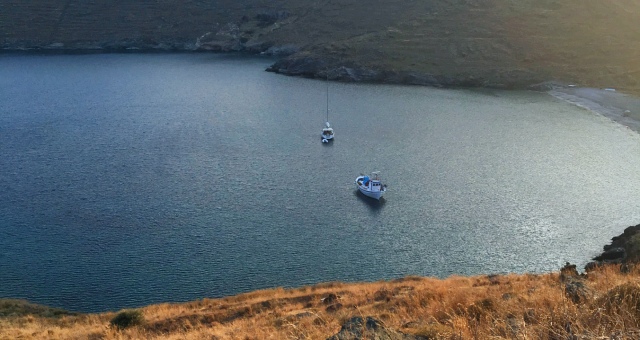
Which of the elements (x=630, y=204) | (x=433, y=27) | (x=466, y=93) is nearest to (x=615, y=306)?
(x=630, y=204)

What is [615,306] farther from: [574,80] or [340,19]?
[340,19]

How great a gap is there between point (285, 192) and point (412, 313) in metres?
30.6

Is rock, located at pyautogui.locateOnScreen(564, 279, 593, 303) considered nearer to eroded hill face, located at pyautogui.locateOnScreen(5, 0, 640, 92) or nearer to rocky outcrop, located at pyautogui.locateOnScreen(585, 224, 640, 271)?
rocky outcrop, located at pyautogui.locateOnScreen(585, 224, 640, 271)

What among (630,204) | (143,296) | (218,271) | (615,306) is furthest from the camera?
(630,204)

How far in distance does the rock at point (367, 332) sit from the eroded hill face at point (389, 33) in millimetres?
84379

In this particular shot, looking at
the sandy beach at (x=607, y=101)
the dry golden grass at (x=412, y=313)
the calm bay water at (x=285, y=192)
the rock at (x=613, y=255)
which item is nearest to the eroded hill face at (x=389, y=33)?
the sandy beach at (x=607, y=101)

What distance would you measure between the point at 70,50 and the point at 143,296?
12140 cm

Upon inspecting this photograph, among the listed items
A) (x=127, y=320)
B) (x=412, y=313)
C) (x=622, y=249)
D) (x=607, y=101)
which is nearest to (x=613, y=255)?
(x=622, y=249)

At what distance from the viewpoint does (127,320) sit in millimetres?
19312

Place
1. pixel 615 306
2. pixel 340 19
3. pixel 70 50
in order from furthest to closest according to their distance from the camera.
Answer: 1. pixel 70 50
2. pixel 340 19
3. pixel 615 306

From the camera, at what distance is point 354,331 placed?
823 cm

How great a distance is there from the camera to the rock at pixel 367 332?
315 inches

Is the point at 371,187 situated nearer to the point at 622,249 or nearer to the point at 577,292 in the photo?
the point at 622,249

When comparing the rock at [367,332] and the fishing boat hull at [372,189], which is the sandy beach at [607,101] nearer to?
the fishing boat hull at [372,189]
